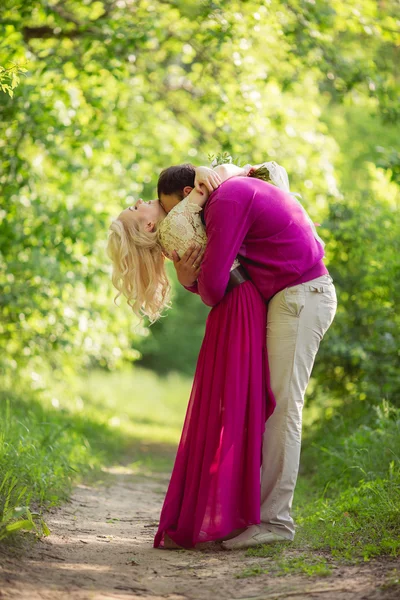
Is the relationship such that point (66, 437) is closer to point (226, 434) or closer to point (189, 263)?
point (226, 434)

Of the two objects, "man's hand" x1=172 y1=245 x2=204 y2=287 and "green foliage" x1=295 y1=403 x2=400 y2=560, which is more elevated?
"man's hand" x1=172 y1=245 x2=204 y2=287

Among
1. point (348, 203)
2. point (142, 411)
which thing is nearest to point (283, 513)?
point (348, 203)

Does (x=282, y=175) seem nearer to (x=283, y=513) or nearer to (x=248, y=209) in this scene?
(x=248, y=209)

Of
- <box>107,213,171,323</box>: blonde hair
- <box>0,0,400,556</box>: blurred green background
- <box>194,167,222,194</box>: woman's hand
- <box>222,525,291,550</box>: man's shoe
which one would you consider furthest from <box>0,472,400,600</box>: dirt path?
<box>194,167,222,194</box>: woman's hand

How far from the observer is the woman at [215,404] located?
3.65m

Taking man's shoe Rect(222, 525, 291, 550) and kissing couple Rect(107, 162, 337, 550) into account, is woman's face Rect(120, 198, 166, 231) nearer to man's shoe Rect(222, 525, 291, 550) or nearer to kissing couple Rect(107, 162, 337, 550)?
kissing couple Rect(107, 162, 337, 550)

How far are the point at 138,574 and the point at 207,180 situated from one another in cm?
181

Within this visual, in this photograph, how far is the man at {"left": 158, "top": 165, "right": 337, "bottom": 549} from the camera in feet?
12.1

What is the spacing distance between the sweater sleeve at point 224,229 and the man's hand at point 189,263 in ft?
0.37

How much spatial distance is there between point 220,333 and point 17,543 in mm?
1362

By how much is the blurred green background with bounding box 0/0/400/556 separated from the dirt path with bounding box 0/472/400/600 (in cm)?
84

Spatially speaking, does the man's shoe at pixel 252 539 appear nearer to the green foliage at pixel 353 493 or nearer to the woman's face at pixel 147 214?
the green foliage at pixel 353 493

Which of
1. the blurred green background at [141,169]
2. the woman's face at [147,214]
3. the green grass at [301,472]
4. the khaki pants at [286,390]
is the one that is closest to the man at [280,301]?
the khaki pants at [286,390]

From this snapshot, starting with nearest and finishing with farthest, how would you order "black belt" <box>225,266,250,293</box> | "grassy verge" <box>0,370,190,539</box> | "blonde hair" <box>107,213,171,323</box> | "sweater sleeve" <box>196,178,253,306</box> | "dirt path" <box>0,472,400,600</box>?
"dirt path" <box>0,472,400,600</box> < "sweater sleeve" <box>196,178,253,306</box> < "black belt" <box>225,266,250,293</box> < "blonde hair" <box>107,213,171,323</box> < "grassy verge" <box>0,370,190,539</box>
